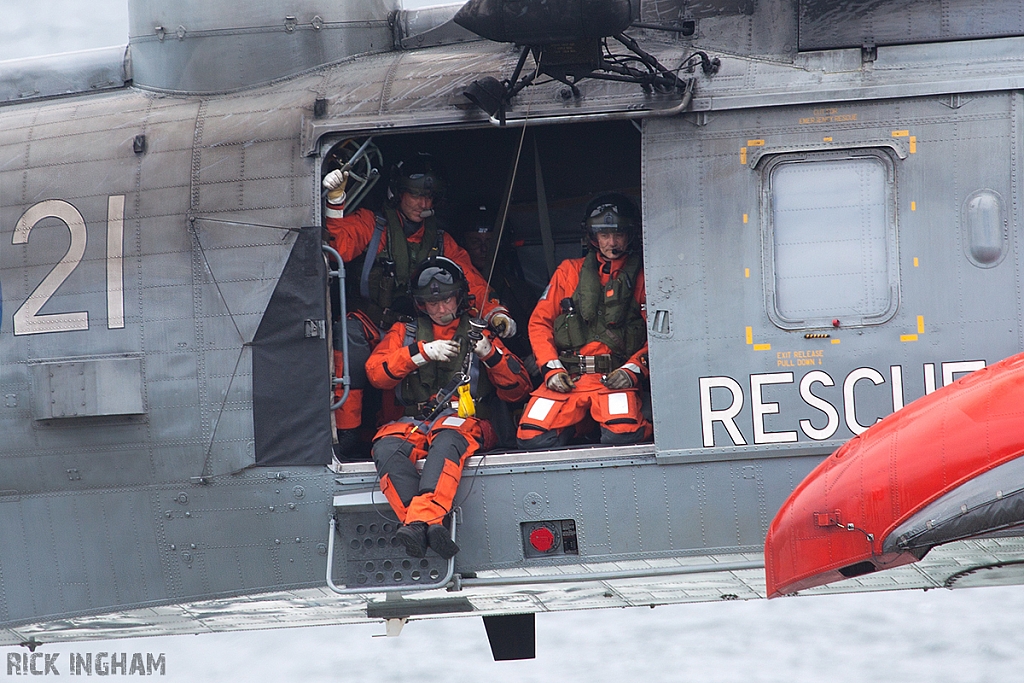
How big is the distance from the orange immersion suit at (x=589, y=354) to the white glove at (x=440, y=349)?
1.45 ft

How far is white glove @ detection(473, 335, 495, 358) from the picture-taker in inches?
241

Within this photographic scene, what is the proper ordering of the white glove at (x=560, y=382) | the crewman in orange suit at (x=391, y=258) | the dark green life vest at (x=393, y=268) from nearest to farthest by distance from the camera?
1. the white glove at (x=560, y=382)
2. the crewman in orange suit at (x=391, y=258)
3. the dark green life vest at (x=393, y=268)

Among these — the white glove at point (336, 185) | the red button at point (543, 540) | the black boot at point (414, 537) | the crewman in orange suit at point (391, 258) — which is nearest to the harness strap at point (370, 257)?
the crewman in orange suit at point (391, 258)

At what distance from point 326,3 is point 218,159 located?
1.18m

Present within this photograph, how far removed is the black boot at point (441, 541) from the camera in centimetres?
550

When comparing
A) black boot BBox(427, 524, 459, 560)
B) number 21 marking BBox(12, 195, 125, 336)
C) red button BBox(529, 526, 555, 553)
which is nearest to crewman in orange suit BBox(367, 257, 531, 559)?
black boot BBox(427, 524, 459, 560)

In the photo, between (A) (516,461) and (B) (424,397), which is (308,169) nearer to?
(B) (424,397)

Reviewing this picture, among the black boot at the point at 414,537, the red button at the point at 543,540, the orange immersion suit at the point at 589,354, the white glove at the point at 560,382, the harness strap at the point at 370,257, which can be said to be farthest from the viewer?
the harness strap at the point at 370,257

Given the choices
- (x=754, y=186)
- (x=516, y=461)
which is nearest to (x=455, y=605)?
(x=516, y=461)

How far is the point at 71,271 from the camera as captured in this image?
20.1 ft

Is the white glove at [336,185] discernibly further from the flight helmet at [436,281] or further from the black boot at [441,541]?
the black boot at [441,541]

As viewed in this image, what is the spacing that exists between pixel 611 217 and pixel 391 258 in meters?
1.28

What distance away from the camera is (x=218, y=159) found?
20.1ft

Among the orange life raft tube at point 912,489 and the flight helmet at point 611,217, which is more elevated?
the flight helmet at point 611,217
